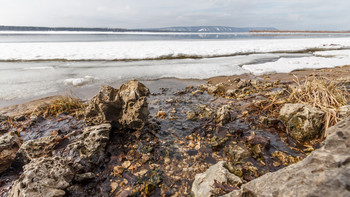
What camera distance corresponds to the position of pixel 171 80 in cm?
866

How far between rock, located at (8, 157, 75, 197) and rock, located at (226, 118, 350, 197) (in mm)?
2106

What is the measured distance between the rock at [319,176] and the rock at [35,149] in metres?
3.29

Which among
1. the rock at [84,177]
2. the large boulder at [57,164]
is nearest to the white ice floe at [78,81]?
the large boulder at [57,164]

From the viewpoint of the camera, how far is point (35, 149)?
2.83 m

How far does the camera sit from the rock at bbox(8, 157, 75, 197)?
1784 mm

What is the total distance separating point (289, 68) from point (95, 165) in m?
12.2

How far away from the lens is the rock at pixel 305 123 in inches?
119

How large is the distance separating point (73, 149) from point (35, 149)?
0.66 meters

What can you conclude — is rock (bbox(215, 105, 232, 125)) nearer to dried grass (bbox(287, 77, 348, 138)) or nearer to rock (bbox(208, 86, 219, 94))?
dried grass (bbox(287, 77, 348, 138))

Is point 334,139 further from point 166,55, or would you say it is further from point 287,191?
point 166,55

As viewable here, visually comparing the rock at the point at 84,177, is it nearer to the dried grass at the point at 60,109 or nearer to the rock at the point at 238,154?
the rock at the point at 238,154

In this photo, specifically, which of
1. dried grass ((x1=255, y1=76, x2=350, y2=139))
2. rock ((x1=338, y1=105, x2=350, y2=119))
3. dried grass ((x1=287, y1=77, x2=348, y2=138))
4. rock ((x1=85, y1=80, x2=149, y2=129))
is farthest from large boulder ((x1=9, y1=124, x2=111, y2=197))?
rock ((x1=338, y1=105, x2=350, y2=119))

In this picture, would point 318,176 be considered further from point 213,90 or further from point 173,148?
point 213,90

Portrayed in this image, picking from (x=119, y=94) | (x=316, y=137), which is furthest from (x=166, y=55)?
(x=316, y=137)
